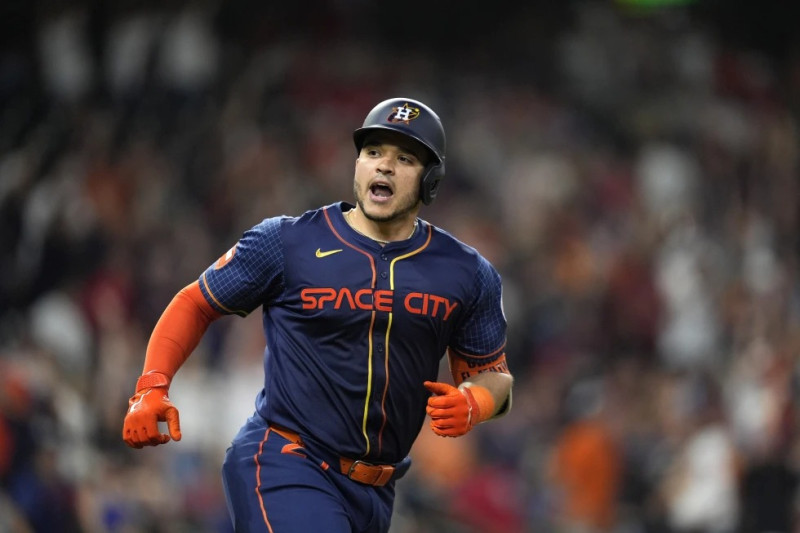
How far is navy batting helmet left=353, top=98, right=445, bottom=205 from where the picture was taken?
3.73m

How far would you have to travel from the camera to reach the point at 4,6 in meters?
9.04

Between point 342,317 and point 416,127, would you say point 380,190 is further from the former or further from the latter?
point 342,317

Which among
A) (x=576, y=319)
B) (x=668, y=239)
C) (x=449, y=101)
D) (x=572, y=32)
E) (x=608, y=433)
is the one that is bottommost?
(x=608, y=433)

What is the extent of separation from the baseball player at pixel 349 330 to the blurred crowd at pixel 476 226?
3.36 meters

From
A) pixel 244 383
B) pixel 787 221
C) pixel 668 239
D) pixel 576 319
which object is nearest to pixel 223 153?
pixel 244 383

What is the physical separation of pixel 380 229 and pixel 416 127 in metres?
0.35

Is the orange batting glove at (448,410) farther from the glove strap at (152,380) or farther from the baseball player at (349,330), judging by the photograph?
the glove strap at (152,380)

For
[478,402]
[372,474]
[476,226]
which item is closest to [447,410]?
[478,402]

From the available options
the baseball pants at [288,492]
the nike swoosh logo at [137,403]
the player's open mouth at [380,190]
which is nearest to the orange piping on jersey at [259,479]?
the baseball pants at [288,492]

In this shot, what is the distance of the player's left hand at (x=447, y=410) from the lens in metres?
3.58

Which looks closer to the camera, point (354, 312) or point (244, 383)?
point (354, 312)

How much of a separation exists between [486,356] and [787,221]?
7.45 m

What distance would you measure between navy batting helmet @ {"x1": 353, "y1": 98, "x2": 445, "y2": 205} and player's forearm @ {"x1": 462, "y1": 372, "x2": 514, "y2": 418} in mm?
604

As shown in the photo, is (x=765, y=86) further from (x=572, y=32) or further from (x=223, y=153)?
(x=223, y=153)
